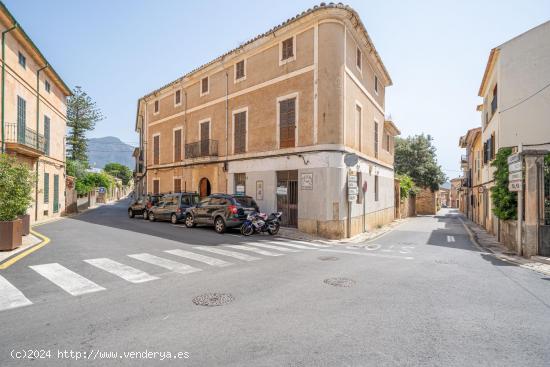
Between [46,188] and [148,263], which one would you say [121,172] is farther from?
[148,263]

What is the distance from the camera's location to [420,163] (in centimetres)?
4000

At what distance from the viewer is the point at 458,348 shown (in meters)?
3.51

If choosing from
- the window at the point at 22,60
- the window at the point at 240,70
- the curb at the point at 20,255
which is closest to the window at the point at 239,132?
the window at the point at 240,70

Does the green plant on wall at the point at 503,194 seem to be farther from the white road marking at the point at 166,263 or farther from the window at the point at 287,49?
the white road marking at the point at 166,263

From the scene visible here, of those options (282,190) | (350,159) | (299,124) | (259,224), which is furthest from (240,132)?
(350,159)

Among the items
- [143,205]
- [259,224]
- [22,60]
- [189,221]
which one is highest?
[22,60]

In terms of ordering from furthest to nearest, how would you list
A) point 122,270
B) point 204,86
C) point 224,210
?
point 204,86, point 224,210, point 122,270

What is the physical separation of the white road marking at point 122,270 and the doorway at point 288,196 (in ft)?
29.5

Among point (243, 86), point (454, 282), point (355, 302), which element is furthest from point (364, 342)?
point (243, 86)

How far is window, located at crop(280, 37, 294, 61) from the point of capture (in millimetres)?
15289

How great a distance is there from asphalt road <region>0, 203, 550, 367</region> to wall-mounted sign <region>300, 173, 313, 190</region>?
244 inches

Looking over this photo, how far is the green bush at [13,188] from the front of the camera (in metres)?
8.91

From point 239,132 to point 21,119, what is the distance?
11726 millimetres

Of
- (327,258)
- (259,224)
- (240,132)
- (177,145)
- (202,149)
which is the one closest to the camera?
(327,258)
